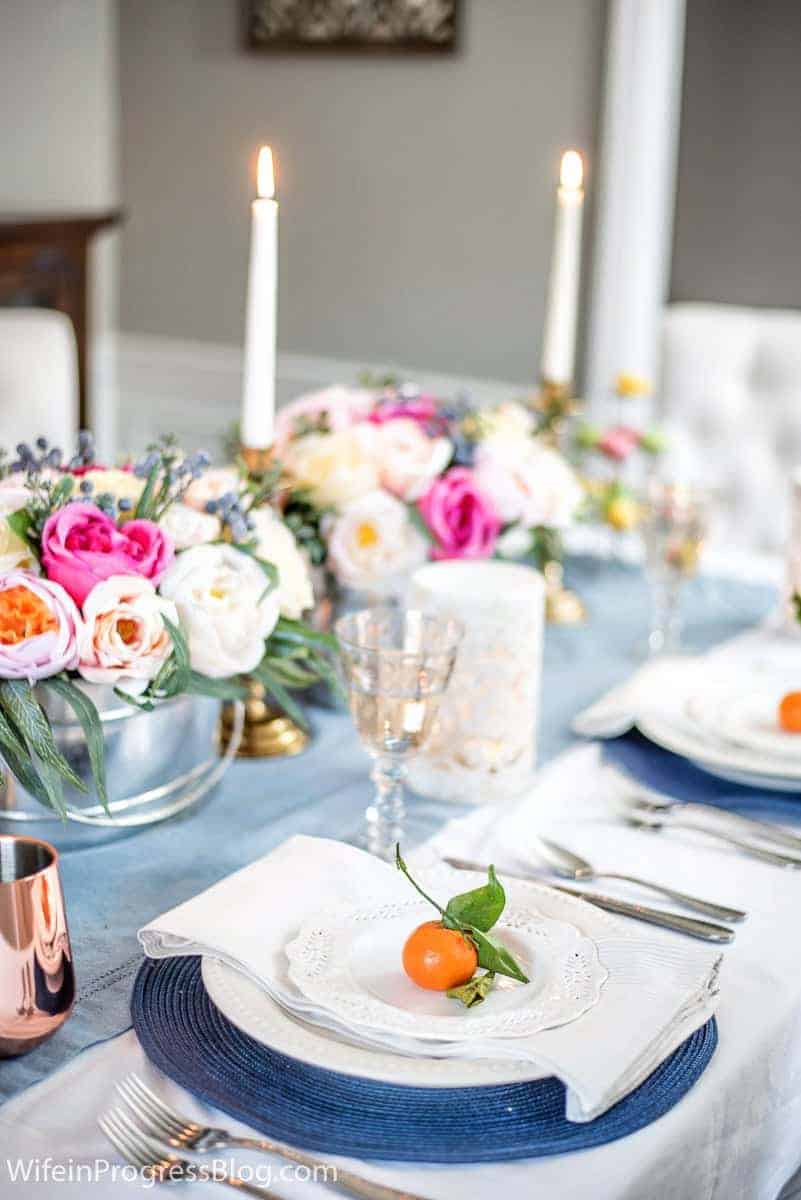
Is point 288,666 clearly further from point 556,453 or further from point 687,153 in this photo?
point 687,153

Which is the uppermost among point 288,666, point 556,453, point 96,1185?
point 556,453

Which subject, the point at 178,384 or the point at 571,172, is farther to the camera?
the point at 178,384

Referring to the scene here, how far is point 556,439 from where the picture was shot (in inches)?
72.1

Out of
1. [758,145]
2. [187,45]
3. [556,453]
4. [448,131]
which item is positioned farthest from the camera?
[187,45]

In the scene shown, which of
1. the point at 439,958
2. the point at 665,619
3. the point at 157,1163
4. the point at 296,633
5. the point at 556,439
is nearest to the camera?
the point at 157,1163

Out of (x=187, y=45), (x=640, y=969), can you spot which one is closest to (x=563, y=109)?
(x=187, y=45)

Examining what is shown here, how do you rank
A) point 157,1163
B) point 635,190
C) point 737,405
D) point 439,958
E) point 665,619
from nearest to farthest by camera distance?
1. point 157,1163
2. point 439,958
3. point 665,619
4. point 737,405
5. point 635,190

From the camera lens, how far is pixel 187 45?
366cm

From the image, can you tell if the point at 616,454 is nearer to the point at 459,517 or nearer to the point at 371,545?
the point at 459,517

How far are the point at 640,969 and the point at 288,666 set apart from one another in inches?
17.5

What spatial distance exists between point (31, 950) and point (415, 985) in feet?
0.73

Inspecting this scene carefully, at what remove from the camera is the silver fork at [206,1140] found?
2.39ft

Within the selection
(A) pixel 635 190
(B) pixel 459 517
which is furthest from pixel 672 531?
(A) pixel 635 190

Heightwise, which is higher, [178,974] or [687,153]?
[687,153]
